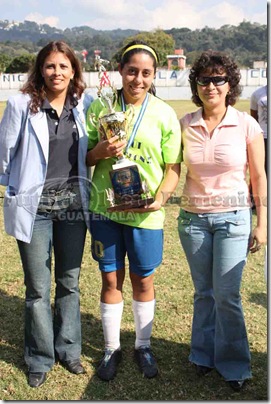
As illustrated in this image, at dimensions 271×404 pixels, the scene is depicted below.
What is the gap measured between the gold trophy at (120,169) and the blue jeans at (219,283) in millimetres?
303

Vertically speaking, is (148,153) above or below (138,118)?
below

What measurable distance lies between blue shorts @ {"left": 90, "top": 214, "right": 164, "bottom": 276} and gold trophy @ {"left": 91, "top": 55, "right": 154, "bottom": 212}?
0.16 m

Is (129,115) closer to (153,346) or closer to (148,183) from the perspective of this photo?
(148,183)

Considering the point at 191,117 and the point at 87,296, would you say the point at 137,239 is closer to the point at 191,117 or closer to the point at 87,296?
the point at 191,117

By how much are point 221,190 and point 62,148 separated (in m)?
0.91

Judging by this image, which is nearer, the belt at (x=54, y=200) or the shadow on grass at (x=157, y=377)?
the belt at (x=54, y=200)

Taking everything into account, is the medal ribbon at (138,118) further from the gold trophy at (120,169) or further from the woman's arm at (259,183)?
the woman's arm at (259,183)

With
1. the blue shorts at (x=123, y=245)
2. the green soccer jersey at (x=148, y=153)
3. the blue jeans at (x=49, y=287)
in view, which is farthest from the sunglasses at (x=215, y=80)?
A: the blue jeans at (x=49, y=287)

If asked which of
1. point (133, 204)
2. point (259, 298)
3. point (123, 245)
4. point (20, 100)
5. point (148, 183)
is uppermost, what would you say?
point (20, 100)

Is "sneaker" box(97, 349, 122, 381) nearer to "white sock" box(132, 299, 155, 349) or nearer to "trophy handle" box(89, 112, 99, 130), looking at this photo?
"white sock" box(132, 299, 155, 349)

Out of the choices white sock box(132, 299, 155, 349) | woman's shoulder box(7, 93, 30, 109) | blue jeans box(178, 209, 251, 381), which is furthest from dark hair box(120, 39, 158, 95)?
white sock box(132, 299, 155, 349)

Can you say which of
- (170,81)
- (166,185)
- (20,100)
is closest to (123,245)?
(166,185)

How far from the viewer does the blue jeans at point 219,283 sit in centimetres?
267

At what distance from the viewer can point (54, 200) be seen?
2.79 meters
